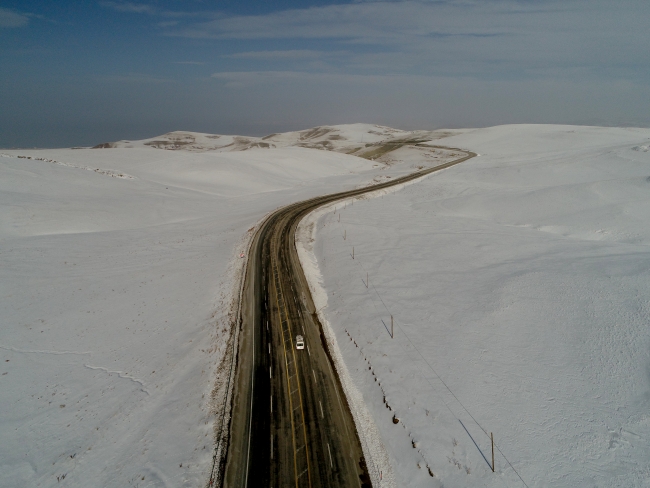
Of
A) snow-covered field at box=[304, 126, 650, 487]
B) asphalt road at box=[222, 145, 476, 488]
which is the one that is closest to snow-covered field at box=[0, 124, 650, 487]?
snow-covered field at box=[304, 126, 650, 487]

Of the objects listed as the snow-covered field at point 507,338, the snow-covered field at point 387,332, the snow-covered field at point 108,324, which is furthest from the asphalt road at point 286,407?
the snow-covered field at point 507,338

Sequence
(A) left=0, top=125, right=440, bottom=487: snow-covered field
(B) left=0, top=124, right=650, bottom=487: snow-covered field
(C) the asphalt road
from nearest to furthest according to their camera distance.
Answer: (C) the asphalt road, (B) left=0, top=124, right=650, bottom=487: snow-covered field, (A) left=0, top=125, right=440, bottom=487: snow-covered field

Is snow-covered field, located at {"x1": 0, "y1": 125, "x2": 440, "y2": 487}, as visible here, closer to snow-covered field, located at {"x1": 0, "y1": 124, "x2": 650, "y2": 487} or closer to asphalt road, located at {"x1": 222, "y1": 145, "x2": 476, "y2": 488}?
snow-covered field, located at {"x1": 0, "y1": 124, "x2": 650, "y2": 487}

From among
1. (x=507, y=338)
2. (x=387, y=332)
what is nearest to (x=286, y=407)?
(x=387, y=332)

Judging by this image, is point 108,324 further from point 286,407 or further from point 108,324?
point 286,407

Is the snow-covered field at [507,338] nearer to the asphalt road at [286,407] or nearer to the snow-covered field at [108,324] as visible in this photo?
the asphalt road at [286,407]

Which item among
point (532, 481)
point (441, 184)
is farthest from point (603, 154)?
point (532, 481)
